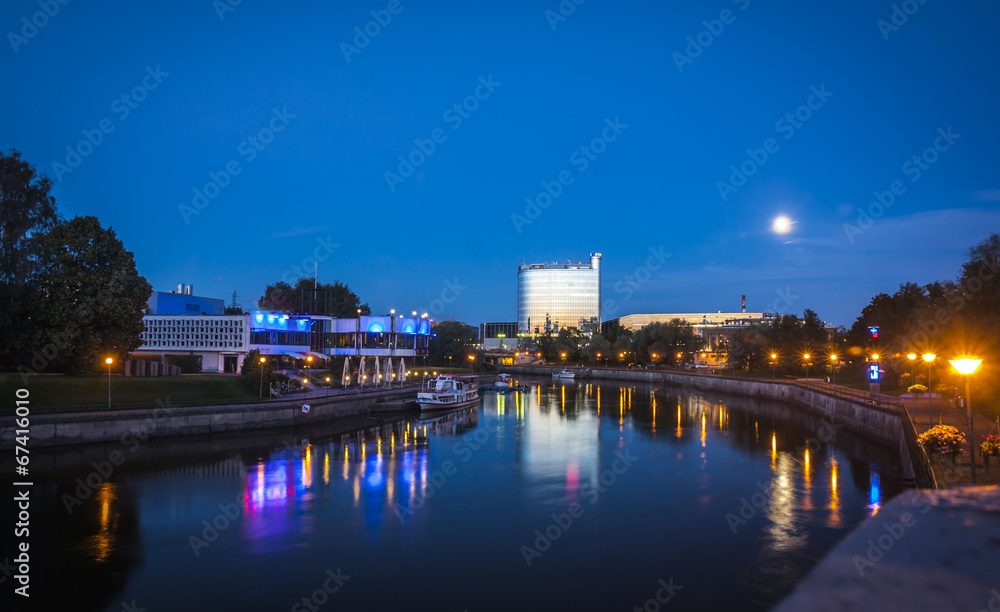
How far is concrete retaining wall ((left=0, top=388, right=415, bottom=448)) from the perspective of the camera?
32.4 metres

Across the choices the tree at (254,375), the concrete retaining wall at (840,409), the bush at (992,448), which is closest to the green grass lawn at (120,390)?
the tree at (254,375)

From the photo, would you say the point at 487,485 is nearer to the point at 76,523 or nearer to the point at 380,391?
the point at 76,523

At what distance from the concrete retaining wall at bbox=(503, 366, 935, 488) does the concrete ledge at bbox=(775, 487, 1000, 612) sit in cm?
1822

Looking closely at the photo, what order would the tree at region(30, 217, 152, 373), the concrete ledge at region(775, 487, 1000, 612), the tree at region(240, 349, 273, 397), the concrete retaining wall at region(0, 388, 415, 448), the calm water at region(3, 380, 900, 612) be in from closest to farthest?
the concrete ledge at region(775, 487, 1000, 612) → the calm water at region(3, 380, 900, 612) → the concrete retaining wall at region(0, 388, 415, 448) → the tree at region(30, 217, 152, 373) → the tree at region(240, 349, 273, 397)

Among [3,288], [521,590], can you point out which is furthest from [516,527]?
[3,288]

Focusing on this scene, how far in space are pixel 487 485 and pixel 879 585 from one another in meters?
27.7

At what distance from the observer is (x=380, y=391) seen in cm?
5766

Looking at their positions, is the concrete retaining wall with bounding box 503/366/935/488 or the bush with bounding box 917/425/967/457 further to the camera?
the concrete retaining wall with bounding box 503/366/935/488

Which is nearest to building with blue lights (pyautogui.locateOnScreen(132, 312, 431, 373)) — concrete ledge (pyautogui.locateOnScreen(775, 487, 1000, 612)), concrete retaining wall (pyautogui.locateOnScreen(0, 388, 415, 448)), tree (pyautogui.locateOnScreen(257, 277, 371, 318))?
concrete retaining wall (pyautogui.locateOnScreen(0, 388, 415, 448))

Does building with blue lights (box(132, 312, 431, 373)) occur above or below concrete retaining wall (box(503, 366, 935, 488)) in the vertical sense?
above

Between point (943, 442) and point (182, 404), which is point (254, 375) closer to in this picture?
point (182, 404)

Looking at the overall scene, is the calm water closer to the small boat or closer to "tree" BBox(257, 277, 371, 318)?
the small boat

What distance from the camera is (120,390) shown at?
39.5 meters

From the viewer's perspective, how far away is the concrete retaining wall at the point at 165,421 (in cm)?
3238
